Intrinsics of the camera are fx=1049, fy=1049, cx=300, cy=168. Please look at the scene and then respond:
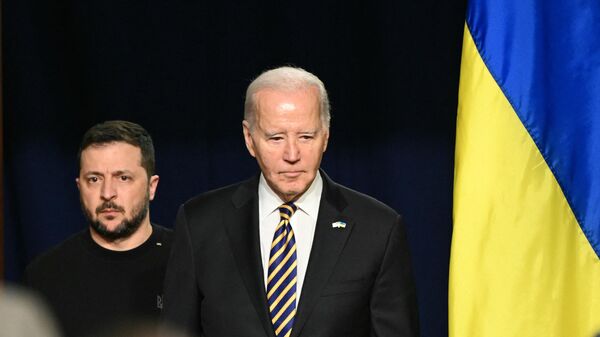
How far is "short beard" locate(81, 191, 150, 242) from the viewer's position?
2662 millimetres

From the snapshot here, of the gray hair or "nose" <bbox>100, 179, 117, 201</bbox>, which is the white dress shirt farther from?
"nose" <bbox>100, 179, 117, 201</bbox>

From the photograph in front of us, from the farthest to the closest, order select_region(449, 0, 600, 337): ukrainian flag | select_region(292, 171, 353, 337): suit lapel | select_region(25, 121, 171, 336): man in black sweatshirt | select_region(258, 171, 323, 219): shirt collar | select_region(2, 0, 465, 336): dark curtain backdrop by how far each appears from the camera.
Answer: select_region(2, 0, 465, 336): dark curtain backdrop → select_region(25, 121, 171, 336): man in black sweatshirt → select_region(449, 0, 600, 337): ukrainian flag → select_region(258, 171, 323, 219): shirt collar → select_region(292, 171, 353, 337): suit lapel

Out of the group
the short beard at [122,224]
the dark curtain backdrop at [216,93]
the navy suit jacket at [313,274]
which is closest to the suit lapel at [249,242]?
the navy suit jacket at [313,274]

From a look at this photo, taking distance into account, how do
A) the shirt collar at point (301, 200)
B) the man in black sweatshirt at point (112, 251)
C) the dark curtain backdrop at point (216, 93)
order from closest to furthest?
the shirt collar at point (301, 200) → the man in black sweatshirt at point (112, 251) → the dark curtain backdrop at point (216, 93)

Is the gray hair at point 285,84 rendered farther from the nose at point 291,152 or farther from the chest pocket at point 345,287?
the chest pocket at point 345,287

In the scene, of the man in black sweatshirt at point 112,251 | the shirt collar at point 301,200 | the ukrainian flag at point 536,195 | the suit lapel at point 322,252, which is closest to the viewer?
the suit lapel at point 322,252

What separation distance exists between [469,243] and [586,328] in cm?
35

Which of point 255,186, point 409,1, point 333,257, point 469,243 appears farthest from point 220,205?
point 409,1

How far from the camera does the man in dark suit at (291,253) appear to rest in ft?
7.47

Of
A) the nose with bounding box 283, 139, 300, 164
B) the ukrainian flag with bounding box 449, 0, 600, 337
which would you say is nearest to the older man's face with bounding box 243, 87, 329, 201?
the nose with bounding box 283, 139, 300, 164

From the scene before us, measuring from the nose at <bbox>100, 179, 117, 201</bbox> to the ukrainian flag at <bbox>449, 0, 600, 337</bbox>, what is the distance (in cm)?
86

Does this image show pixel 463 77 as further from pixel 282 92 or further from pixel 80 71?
pixel 80 71

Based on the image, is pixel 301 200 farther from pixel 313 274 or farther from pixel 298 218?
pixel 313 274

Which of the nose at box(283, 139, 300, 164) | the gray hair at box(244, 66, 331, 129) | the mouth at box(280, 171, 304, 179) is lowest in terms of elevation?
the mouth at box(280, 171, 304, 179)
